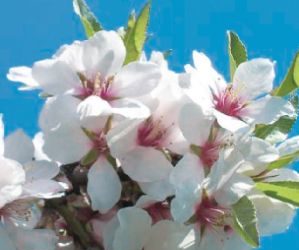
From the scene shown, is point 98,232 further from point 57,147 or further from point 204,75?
point 204,75

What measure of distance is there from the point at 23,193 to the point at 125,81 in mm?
325

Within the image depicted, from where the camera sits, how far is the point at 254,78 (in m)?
1.80

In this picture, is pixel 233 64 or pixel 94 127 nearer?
pixel 94 127

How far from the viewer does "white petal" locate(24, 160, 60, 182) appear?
161 cm

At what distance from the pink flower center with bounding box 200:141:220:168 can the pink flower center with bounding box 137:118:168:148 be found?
3.5 inches

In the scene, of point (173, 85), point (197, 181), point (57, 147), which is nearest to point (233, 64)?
point (173, 85)

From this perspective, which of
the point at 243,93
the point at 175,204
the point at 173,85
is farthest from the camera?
the point at 243,93

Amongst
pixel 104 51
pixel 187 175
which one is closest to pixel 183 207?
pixel 187 175

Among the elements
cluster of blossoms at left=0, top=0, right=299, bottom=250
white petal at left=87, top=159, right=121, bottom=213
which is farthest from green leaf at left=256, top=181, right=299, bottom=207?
white petal at left=87, top=159, right=121, bottom=213

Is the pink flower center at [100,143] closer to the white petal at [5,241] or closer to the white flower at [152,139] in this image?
the white flower at [152,139]

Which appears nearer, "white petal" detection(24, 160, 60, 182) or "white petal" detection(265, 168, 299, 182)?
"white petal" detection(24, 160, 60, 182)

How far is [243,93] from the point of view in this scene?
5.92 ft

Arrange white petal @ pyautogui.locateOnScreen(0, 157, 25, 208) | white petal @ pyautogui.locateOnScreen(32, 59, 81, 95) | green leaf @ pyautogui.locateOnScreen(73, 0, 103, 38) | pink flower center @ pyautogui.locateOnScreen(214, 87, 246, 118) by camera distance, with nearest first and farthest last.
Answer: white petal @ pyautogui.locateOnScreen(0, 157, 25, 208)
white petal @ pyautogui.locateOnScreen(32, 59, 81, 95)
pink flower center @ pyautogui.locateOnScreen(214, 87, 246, 118)
green leaf @ pyautogui.locateOnScreen(73, 0, 103, 38)

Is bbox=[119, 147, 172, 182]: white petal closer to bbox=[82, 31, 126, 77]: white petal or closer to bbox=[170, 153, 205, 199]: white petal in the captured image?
bbox=[170, 153, 205, 199]: white petal
